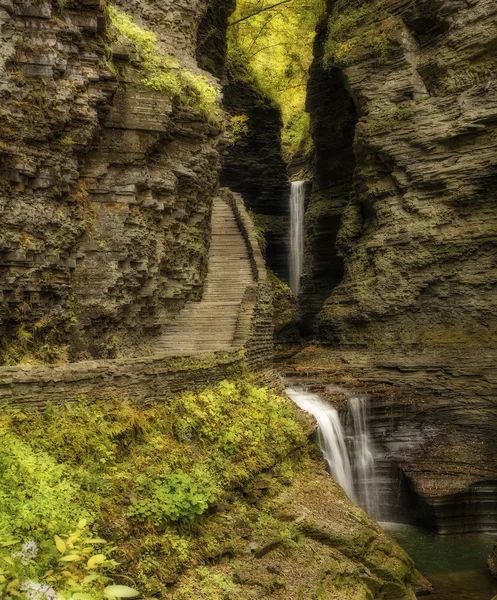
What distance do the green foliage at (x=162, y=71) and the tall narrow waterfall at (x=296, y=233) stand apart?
14.1 m

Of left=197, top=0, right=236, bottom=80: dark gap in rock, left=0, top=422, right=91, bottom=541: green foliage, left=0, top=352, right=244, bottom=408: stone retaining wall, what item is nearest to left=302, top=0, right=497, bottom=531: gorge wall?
left=197, top=0, right=236, bottom=80: dark gap in rock

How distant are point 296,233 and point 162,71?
53.8ft

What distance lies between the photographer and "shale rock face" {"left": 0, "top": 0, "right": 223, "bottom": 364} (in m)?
11.7

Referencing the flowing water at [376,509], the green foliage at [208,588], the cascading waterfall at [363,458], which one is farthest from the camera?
the cascading waterfall at [363,458]

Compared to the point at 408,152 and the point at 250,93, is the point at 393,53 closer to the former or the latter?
the point at 408,152

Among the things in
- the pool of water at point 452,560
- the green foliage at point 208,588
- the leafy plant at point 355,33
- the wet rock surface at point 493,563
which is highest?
the leafy plant at point 355,33

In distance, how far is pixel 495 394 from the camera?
16.8 meters

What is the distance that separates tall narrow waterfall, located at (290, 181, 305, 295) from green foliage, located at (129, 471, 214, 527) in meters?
21.4

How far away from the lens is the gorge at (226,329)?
8250 mm

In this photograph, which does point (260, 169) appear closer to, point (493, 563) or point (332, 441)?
point (332, 441)

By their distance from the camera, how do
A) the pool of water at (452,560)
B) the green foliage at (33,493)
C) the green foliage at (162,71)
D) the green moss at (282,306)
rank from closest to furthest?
the green foliage at (33,493), the pool of water at (452,560), the green foliage at (162,71), the green moss at (282,306)

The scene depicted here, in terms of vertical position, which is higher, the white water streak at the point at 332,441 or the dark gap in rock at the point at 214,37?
the dark gap in rock at the point at 214,37

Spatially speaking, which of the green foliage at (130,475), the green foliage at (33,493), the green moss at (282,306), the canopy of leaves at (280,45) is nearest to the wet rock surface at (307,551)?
the green foliage at (130,475)

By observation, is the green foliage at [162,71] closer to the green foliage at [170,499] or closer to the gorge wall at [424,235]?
the gorge wall at [424,235]
